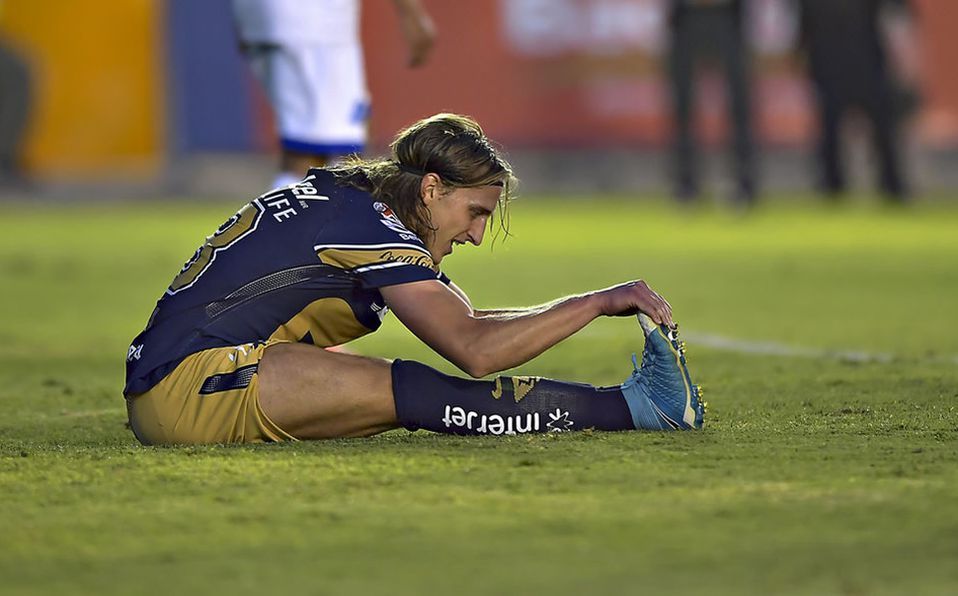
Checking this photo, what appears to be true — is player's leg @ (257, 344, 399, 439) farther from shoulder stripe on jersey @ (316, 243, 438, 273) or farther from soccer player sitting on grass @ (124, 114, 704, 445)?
shoulder stripe on jersey @ (316, 243, 438, 273)

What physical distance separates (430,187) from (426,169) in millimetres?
46

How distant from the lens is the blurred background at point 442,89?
52.6 feet

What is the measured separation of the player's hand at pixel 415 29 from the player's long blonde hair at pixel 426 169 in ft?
7.57

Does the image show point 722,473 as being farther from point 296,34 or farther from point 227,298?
Result: point 296,34

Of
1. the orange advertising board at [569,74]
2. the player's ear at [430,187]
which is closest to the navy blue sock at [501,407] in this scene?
the player's ear at [430,187]

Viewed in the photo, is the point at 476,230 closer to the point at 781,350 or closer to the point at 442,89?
the point at 781,350

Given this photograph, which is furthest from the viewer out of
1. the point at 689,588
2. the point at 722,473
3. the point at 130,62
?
the point at 130,62

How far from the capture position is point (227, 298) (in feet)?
13.1

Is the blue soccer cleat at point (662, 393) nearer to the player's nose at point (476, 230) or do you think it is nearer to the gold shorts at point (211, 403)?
the player's nose at point (476, 230)

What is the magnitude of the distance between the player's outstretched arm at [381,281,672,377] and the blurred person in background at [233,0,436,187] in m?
2.48

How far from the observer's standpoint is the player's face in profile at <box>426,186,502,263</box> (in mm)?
4031

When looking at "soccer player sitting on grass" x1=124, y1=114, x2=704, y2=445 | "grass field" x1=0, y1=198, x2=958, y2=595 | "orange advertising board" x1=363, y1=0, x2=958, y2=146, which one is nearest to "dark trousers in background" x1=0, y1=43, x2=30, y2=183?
"orange advertising board" x1=363, y1=0, x2=958, y2=146

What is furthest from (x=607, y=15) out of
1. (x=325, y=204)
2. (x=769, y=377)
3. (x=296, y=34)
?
(x=325, y=204)

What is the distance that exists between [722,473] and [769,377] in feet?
6.13
